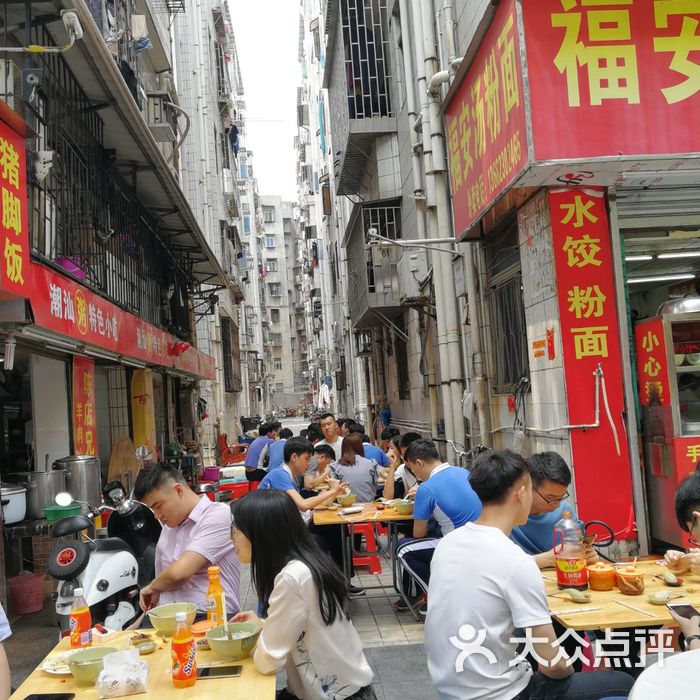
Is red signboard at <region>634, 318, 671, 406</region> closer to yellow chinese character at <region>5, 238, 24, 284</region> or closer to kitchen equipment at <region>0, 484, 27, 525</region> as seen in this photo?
yellow chinese character at <region>5, 238, 24, 284</region>

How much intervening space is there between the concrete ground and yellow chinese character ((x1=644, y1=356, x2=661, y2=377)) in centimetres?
336

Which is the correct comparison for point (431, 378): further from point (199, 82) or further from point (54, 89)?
point (199, 82)

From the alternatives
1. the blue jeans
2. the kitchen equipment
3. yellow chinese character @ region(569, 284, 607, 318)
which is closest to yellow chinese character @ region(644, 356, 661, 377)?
yellow chinese character @ region(569, 284, 607, 318)

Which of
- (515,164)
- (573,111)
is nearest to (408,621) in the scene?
(515,164)

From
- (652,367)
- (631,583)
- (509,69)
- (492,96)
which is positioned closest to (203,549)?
(631,583)

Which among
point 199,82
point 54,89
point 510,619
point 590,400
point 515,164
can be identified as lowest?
point 510,619

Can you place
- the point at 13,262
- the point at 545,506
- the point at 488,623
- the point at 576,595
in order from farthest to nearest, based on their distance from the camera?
1. the point at 13,262
2. the point at 545,506
3. the point at 576,595
4. the point at 488,623

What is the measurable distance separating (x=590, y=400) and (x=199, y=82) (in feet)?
76.7

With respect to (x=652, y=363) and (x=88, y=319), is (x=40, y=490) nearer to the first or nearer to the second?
(x=88, y=319)

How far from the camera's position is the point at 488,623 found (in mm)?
2771

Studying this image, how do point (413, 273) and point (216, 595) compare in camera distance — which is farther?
point (413, 273)

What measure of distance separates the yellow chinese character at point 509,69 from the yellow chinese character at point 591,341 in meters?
2.22

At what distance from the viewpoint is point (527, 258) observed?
765 cm

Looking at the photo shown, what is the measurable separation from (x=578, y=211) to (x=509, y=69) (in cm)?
151
